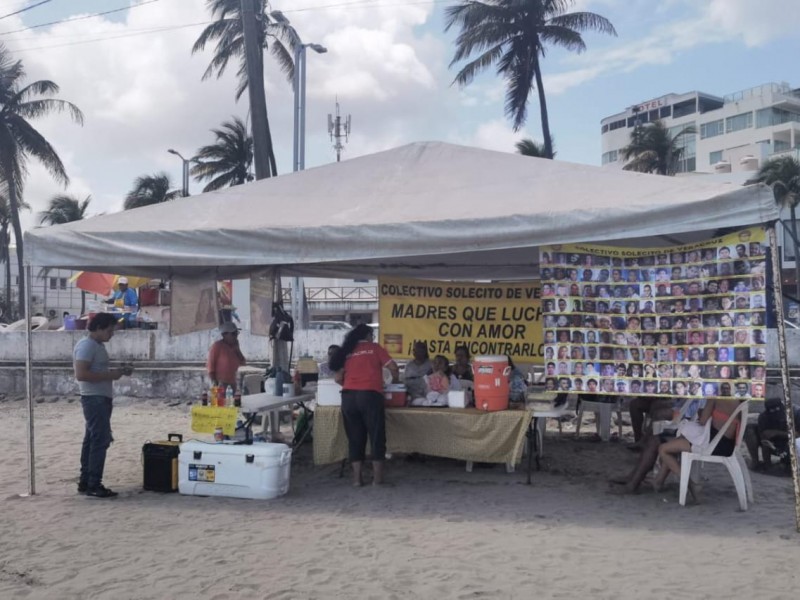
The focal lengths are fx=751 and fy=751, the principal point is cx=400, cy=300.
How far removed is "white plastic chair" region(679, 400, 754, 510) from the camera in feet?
18.6

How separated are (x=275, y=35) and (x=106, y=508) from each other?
22.4 m

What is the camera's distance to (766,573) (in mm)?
4320

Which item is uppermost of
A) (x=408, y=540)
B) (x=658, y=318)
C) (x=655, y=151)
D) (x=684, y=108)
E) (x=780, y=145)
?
(x=684, y=108)

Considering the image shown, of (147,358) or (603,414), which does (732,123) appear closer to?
(147,358)

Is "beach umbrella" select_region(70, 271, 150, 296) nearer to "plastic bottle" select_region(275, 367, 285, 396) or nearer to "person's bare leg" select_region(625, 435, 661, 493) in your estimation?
"plastic bottle" select_region(275, 367, 285, 396)

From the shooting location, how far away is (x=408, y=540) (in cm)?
512

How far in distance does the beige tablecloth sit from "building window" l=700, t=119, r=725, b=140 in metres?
57.7

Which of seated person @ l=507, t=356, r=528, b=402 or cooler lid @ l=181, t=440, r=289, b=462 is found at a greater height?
seated person @ l=507, t=356, r=528, b=402

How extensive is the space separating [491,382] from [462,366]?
157 centimetres

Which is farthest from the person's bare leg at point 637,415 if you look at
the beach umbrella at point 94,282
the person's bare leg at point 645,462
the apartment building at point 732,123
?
the apartment building at point 732,123

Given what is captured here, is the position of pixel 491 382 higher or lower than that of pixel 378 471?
higher

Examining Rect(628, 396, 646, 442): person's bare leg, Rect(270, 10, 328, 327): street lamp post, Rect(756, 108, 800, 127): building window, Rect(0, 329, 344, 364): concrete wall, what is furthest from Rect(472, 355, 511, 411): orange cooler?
Rect(756, 108, 800, 127): building window

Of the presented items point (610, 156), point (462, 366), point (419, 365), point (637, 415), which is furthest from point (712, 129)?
point (419, 365)

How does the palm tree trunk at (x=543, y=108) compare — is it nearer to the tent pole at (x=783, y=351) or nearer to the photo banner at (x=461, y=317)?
the photo banner at (x=461, y=317)
